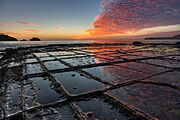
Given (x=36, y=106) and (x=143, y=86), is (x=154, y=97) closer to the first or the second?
(x=143, y=86)

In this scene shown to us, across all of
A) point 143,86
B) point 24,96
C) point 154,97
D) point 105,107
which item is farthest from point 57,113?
point 143,86

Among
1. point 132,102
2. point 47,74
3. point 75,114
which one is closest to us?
point 75,114

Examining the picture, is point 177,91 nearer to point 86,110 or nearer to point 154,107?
point 154,107

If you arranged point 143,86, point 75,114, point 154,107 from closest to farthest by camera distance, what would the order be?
point 75,114, point 154,107, point 143,86

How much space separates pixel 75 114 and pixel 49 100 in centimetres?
155

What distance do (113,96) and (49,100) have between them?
2298mm

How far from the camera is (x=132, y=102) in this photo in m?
5.43

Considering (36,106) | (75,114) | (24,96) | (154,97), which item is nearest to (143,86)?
(154,97)

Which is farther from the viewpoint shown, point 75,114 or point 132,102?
point 132,102

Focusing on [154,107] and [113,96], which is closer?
[154,107]

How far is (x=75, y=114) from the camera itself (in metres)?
4.66

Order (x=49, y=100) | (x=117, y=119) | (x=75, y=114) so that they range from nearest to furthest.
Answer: (x=117, y=119) → (x=75, y=114) → (x=49, y=100)

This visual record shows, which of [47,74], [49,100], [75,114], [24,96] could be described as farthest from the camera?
[47,74]

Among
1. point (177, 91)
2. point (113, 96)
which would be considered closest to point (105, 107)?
point (113, 96)
